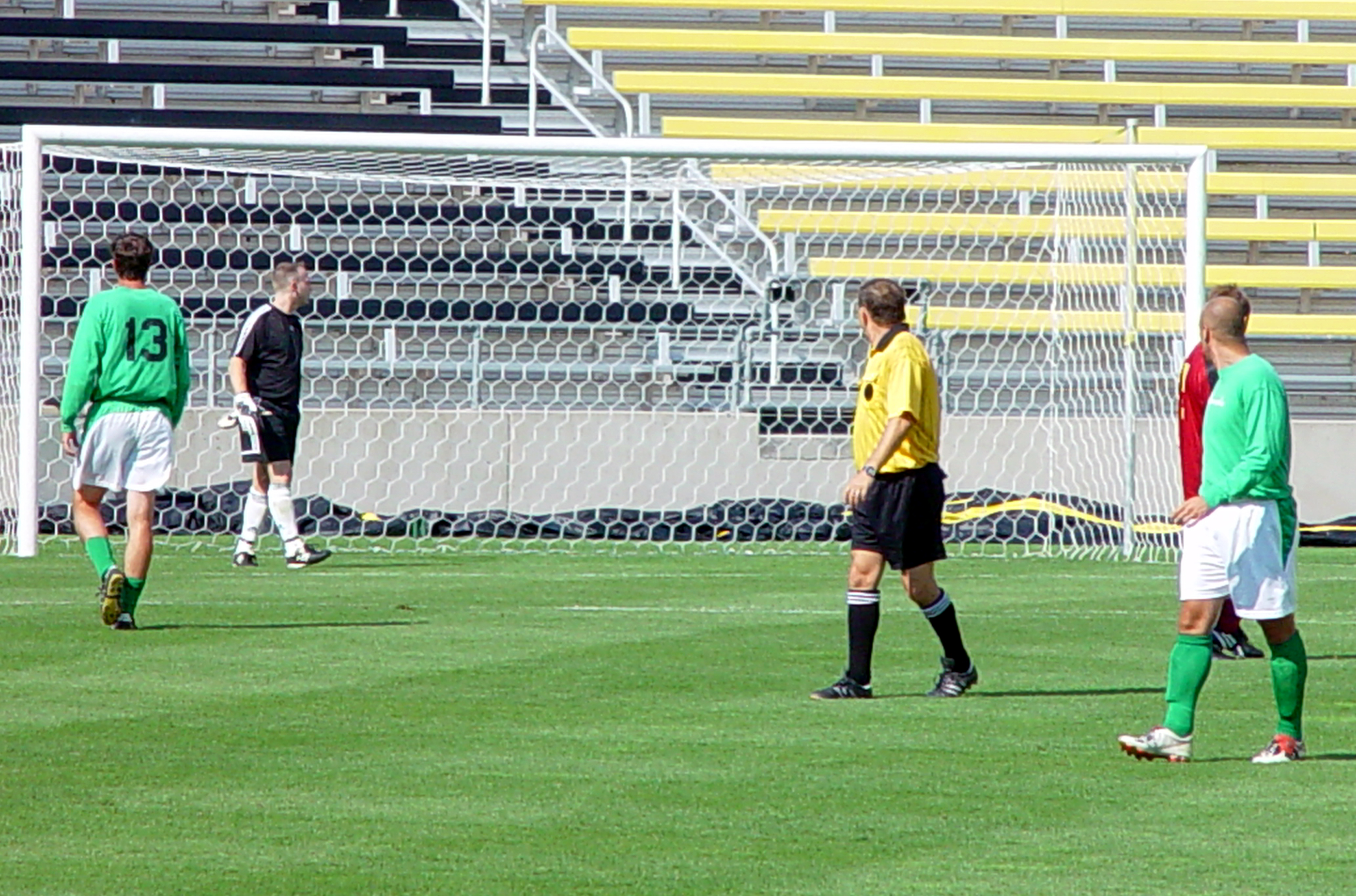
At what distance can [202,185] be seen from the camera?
718 inches

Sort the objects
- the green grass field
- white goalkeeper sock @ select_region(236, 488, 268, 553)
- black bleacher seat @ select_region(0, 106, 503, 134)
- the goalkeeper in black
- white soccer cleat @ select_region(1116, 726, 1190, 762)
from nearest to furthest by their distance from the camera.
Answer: the green grass field
white soccer cleat @ select_region(1116, 726, 1190, 762)
the goalkeeper in black
white goalkeeper sock @ select_region(236, 488, 268, 553)
black bleacher seat @ select_region(0, 106, 503, 134)

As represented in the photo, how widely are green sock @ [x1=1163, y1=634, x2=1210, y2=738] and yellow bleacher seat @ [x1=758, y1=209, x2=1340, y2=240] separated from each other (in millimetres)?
12031

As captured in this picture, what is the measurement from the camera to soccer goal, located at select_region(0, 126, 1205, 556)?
1420 centimetres

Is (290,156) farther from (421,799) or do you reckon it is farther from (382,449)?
(421,799)

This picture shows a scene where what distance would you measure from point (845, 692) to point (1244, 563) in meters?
1.67

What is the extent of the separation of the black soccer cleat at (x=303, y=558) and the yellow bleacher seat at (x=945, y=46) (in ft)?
29.6

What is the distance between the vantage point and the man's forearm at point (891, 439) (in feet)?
23.4

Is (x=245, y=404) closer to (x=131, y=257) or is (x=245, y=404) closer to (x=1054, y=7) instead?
(x=131, y=257)

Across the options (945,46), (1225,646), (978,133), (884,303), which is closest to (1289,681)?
(884,303)

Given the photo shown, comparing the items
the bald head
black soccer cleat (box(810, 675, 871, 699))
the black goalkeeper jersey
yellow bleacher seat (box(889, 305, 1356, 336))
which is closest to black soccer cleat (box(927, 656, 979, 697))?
black soccer cleat (box(810, 675, 871, 699))

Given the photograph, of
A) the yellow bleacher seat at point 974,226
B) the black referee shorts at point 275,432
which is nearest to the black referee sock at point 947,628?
the black referee shorts at point 275,432

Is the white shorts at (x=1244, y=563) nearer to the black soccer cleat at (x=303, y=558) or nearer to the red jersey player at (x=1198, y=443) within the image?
the red jersey player at (x=1198, y=443)

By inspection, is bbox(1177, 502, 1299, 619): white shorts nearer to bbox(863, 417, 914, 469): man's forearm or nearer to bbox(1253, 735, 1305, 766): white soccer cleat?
bbox(1253, 735, 1305, 766): white soccer cleat

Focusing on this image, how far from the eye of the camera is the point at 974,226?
720 inches
